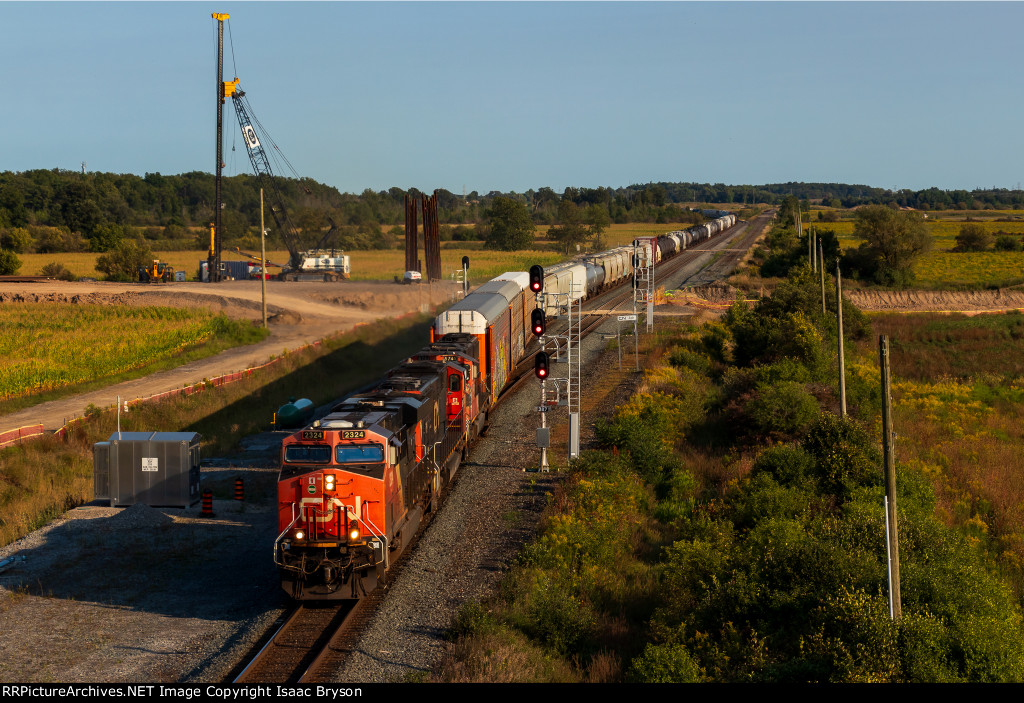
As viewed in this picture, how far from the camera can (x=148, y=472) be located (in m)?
26.8

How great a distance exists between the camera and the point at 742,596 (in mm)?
16469

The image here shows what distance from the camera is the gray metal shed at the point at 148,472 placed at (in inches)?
1054

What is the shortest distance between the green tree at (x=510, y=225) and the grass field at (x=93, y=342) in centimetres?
7788

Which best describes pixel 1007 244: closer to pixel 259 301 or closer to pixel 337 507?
pixel 259 301

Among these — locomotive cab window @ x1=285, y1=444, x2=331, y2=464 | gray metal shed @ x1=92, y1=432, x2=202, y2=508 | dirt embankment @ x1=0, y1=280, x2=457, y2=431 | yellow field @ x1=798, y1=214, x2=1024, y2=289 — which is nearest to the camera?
locomotive cab window @ x1=285, y1=444, x2=331, y2=464

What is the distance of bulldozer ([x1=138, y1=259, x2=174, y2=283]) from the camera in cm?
10106

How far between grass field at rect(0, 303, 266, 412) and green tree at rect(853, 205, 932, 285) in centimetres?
6142

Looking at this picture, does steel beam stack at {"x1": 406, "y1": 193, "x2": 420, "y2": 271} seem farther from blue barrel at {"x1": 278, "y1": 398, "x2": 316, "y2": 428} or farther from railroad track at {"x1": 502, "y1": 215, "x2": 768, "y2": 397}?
blue barrel at {"x1": 278, "y1": 398, "x2": 316, "y2": 428}

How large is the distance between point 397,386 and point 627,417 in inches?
438

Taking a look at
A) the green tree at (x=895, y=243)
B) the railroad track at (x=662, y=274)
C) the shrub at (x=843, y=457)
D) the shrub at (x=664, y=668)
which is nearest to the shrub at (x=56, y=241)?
the railroad track at (x=662, y=274)

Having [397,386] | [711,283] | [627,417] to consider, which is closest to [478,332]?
[627,417]

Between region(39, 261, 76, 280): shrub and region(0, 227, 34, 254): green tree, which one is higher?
region(0, 227, 34, 254): green tree

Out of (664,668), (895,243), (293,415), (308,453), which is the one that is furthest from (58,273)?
(664,668)

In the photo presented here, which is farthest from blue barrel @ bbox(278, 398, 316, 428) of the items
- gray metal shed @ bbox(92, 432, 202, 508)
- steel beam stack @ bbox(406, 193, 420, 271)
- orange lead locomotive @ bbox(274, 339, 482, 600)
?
steel beam stack @ bbox(406, 193, 420, 271)
